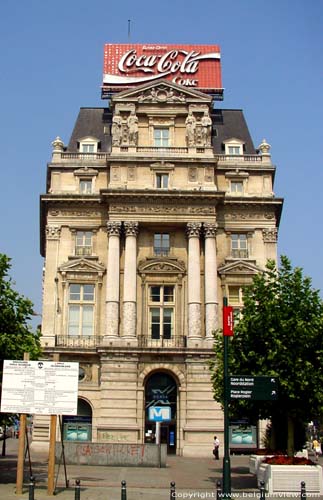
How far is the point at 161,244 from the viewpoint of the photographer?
55.1 metres

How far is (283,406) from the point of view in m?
30.1

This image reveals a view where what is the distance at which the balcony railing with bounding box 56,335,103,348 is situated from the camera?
172ft

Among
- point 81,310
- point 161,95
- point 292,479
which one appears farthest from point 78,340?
point 292,479

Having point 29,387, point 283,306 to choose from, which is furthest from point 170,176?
point 29,387

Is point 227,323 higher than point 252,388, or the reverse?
point 227,323

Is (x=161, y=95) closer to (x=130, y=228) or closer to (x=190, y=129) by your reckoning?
(x=190, y=129)

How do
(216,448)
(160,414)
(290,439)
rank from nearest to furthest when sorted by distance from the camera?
(290,439), (216,448), (160,414)

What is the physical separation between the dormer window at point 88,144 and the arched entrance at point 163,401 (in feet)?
66.5

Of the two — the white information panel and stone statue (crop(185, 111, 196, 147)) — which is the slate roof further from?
the white information panel

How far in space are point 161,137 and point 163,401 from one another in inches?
868

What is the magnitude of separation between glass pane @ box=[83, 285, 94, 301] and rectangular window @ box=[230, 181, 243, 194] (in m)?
14.3

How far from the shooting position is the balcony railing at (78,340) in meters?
52.3

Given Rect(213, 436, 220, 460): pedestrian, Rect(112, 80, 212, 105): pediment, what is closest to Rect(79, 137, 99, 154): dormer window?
Rect(112, 80, 212, 105): pediment

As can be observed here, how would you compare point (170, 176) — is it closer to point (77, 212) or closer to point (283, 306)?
point (77, 212)
